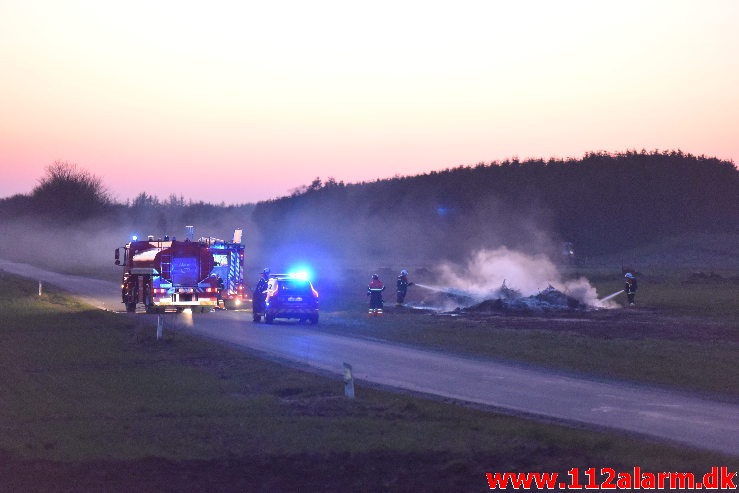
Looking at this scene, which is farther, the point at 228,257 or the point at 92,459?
the point at 228,257

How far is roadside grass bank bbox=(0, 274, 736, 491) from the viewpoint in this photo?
1047cm

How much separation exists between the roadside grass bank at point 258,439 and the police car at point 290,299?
47.4ft

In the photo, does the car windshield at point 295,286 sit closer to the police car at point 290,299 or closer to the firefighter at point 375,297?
the police car at point 290,299

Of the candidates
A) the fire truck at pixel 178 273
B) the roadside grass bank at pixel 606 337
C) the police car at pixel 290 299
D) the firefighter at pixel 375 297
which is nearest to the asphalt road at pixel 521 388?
the roadside grass bank at pixel 606 337

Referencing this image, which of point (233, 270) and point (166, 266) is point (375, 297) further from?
point (166, 266)

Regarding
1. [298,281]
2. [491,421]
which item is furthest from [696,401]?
[298,281]

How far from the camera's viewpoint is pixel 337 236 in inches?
5782

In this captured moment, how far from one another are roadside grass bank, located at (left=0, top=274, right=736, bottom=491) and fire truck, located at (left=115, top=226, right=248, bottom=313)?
64.4ft

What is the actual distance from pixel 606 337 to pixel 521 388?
13.0 meters

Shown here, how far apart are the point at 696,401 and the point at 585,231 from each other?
114784 millimetres

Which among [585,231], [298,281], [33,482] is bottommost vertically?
[33,482]

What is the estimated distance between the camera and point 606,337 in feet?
99.1

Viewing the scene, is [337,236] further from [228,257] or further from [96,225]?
[228,257]

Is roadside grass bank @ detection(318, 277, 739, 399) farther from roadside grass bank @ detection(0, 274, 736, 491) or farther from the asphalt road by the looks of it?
roadside grass bank @ detection(0, 274, 736, 491)
